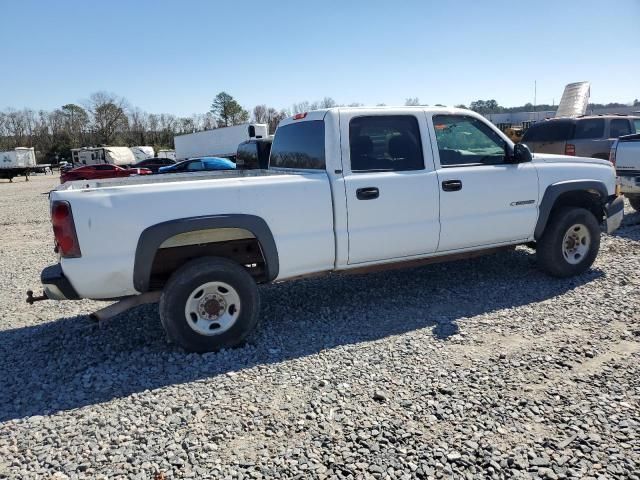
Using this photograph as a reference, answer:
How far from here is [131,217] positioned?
3.69m

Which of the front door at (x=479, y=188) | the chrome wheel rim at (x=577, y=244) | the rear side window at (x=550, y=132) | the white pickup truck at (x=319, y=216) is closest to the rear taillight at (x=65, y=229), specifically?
the white pickup truck at (x=319, y=216)

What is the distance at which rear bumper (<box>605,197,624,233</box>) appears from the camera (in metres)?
5.92

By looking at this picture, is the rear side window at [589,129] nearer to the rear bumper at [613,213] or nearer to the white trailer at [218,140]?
the rear bumper at [613,213]

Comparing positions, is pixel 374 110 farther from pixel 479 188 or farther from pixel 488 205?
pixel 488 205

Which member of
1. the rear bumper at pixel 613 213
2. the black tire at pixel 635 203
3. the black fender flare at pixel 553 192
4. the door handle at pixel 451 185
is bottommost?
the black tire at pixel 635 203

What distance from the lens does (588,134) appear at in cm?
1170

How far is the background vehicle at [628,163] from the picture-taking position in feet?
28.5

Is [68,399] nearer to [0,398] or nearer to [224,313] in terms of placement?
[0,398]

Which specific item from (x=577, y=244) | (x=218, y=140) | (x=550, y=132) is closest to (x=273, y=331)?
(x=577, y=244)

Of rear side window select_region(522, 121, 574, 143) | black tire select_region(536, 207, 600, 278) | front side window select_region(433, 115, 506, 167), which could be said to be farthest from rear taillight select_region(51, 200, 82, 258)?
rear side window select_region(522, 121, 574, 143)

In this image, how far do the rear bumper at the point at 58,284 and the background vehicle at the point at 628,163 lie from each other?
9110 mm

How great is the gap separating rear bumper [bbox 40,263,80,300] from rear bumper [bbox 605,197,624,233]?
19.3 ft

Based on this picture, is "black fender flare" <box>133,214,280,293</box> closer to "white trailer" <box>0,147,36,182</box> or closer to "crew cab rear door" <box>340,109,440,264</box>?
"crew cab rear door" <box>340,109,440,264</box>

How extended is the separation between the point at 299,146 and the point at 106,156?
166 feet
